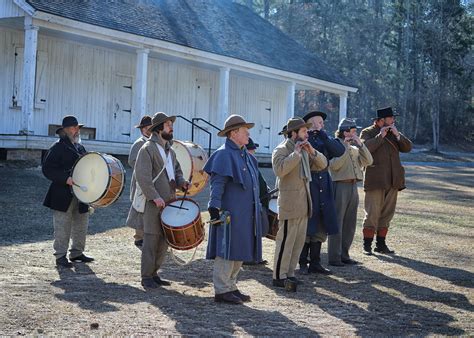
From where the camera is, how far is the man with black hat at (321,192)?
8.87 m

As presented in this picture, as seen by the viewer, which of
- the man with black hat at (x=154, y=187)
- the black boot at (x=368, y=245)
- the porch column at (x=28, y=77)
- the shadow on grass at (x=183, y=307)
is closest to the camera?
the shadow on grass at (x=183, y=307)

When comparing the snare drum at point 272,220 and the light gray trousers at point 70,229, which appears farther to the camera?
the snare drum at point 272,220

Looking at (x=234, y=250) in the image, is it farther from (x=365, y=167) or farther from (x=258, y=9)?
(x=258, y=9)

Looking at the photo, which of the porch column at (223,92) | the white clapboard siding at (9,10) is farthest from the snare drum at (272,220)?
the porch column at (223,92)

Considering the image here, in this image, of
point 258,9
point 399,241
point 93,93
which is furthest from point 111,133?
point 258,9

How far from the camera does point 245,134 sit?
Result: 7.34m

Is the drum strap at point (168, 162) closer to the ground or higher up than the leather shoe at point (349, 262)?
higher up

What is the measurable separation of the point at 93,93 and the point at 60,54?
5.36 feet

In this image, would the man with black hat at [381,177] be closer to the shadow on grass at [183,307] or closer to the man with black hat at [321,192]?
the man with black hat at [321,192]

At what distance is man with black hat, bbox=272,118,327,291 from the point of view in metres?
7.99

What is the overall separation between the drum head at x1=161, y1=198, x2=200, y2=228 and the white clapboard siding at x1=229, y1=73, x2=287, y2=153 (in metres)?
19.6

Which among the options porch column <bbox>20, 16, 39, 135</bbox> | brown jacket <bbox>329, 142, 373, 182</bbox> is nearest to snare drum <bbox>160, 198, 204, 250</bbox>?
brown jacket <bbox>329, 142, 373, 182</bbox>

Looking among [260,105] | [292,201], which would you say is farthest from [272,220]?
[260,105]

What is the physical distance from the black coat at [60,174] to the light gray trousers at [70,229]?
9 cm
